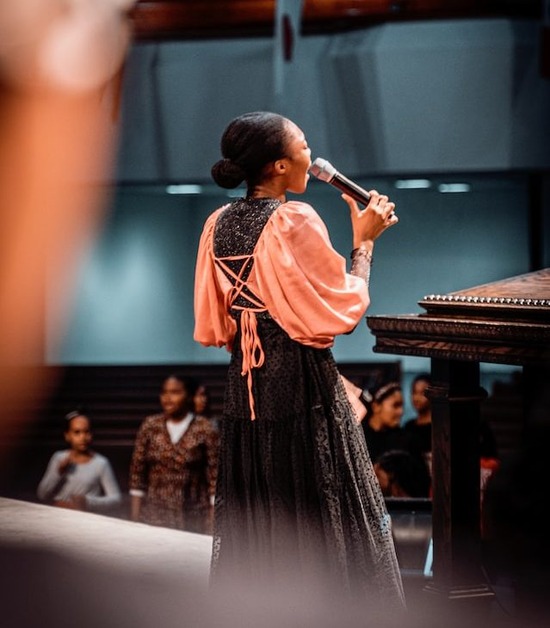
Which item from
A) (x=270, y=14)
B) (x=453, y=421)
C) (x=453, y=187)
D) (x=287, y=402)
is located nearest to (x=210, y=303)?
(x=287, y=402)

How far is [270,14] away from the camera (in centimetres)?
947

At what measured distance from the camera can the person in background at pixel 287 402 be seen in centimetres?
267

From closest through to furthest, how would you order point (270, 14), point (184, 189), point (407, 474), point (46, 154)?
1. point (407, 474)
2. point (270, 14)
3. point (46, 154)
4. point (184, 189)

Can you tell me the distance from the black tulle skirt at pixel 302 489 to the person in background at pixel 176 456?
10.4 ft

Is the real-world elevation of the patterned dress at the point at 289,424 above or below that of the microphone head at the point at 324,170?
below

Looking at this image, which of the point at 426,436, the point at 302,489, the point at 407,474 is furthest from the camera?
the point at 426,436

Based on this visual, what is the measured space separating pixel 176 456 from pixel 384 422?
3.97 ft

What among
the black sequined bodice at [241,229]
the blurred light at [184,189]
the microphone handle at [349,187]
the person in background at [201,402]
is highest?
the blurred light at [184,189]

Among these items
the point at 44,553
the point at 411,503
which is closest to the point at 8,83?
the point at 411,503

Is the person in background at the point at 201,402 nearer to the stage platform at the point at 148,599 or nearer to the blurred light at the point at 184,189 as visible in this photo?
the stage platform at the point at 148,599

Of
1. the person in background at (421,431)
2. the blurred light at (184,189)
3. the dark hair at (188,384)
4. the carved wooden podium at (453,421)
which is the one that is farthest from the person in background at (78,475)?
the blurred light at (184,189)

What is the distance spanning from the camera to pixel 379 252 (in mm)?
12328

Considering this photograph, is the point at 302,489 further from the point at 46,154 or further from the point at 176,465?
the point at 46,154

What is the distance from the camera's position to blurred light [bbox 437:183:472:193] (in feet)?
38.3
